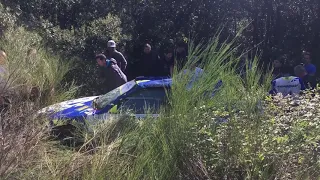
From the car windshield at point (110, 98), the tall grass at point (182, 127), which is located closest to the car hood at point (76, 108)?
the car windshield at point (110, 98)

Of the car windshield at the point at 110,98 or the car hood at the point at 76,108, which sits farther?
the car windshield at the point at 110,98

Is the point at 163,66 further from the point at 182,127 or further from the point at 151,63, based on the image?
the point at 182,127

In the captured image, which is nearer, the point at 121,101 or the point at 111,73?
the point at 121,101

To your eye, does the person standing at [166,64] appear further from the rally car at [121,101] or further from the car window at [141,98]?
the car window at [141,98]

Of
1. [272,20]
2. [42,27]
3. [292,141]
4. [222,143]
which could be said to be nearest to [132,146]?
[222,143]

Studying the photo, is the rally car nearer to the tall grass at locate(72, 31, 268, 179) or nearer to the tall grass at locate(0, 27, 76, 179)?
the tall grass at locate(0, 27, 76, 179)

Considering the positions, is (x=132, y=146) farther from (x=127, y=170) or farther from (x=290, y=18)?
(x=290, y=18)

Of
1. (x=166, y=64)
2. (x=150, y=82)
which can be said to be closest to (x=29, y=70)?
(x=150, y=82)

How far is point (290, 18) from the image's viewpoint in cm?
1413

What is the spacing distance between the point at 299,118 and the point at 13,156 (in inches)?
91.3

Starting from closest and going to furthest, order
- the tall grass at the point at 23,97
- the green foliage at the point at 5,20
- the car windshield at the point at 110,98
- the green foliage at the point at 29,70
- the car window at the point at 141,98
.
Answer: the tall grass at the point at 23,97 → the green foliage at the point at 29,70 → the car window at the point at 141,98 → the car windshield at the point at 110,98 → the green foliage at the point at 5,20

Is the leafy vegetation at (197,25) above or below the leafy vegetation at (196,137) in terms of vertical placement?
above

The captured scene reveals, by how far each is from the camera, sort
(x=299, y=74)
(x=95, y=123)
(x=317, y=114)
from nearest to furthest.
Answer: (x=317, y=114) < (x=95, y=123) < (x=299, y=74)

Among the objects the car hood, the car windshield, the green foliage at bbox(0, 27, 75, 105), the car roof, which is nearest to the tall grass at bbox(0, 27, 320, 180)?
the green foliage at bbox(0, 27, 75, 105)
